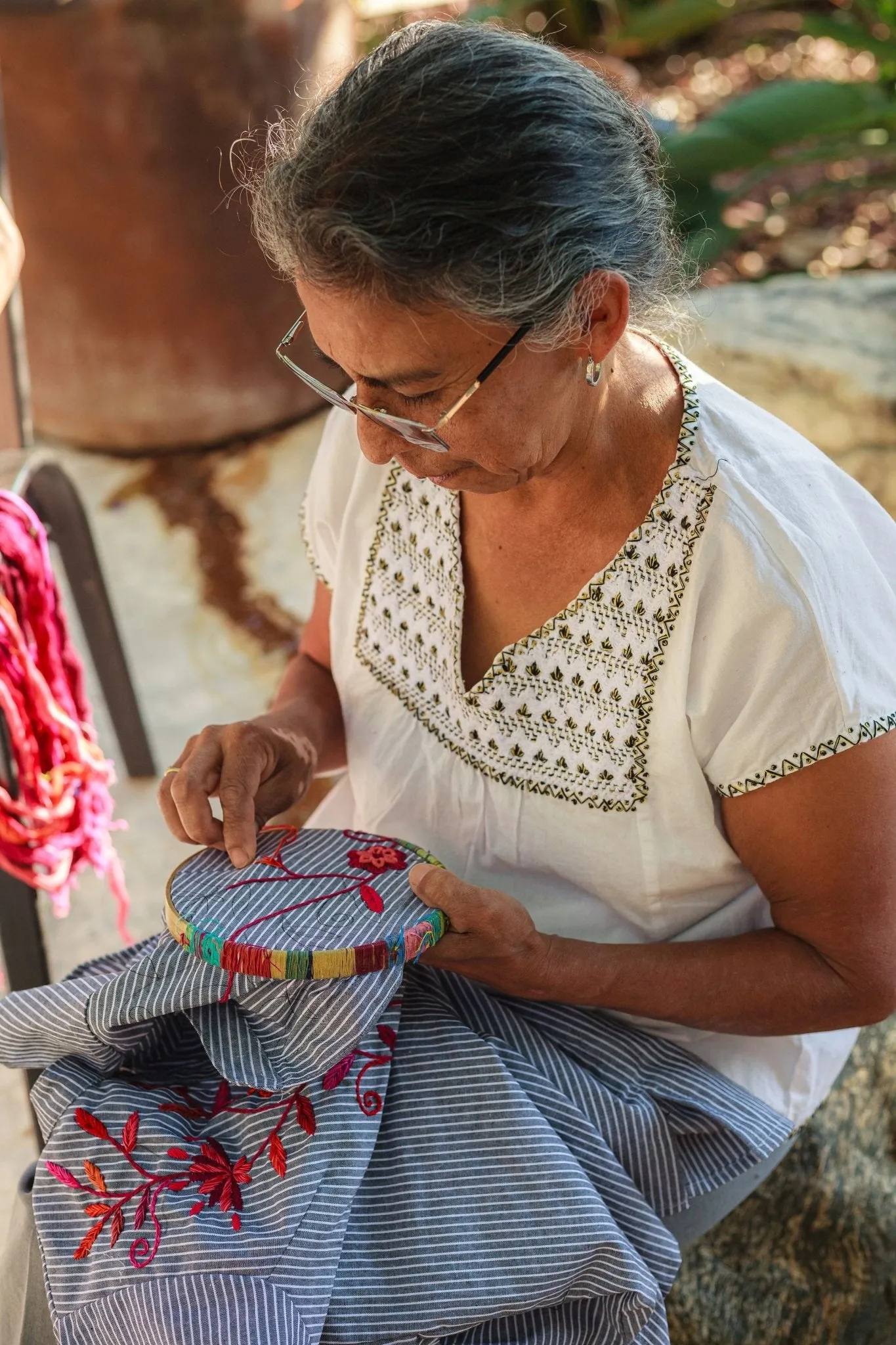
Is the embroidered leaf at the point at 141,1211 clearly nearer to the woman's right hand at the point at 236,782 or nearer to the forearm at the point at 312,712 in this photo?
the woman's right hand at the point at 236,782

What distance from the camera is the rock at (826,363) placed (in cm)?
249

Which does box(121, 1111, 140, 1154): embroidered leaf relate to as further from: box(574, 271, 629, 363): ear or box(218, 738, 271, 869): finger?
box(574, 271, 629, 363): ear

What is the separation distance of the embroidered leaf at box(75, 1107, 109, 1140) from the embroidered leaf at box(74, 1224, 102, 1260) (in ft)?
0.25

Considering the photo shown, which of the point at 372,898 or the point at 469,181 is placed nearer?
the point at 469,181

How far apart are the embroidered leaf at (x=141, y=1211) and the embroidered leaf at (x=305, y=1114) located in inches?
5.4

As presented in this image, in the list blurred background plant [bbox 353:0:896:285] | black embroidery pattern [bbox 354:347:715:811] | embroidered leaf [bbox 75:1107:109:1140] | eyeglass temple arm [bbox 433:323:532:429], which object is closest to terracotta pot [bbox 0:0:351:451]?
blurred background plant [bbox 353:0:896:285]

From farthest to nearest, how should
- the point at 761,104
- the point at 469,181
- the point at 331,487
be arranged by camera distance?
the point at 761,104, the point at 331,487, the point at 469,181

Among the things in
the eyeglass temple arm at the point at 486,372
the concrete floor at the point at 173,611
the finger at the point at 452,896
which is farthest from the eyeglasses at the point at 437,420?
the concrete floor at the point at 173,611

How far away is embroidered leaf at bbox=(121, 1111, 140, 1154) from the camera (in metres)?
1.09

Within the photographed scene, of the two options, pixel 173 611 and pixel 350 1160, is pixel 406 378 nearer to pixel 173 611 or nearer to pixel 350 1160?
pixel 350 1160

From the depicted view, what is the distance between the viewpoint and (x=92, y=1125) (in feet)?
3.64

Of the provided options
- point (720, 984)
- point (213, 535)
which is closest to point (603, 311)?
point (720, 984)

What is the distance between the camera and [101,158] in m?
2.98

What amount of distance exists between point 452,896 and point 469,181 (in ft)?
1.88
